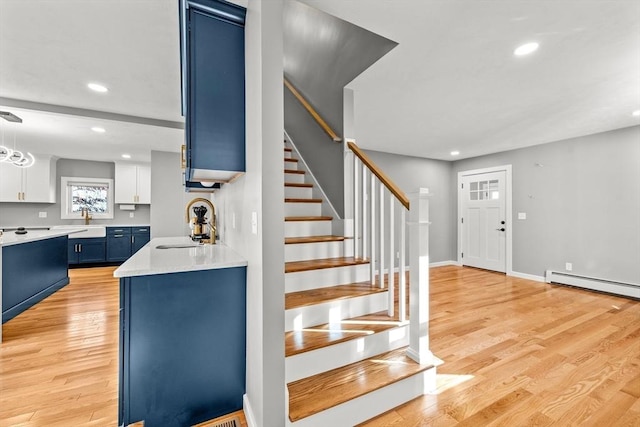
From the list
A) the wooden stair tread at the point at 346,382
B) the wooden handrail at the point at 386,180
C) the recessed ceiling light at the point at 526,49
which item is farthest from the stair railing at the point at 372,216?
the recessed ceiling light at the point at 526,49

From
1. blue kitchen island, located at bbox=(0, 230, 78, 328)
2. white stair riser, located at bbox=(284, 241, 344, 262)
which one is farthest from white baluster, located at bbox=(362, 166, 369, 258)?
blue kitchen island, located at bbox=(0, 230, 78, 328)

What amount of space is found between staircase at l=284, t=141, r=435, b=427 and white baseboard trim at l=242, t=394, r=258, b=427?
0.71ft

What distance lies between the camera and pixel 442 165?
20.2 feet

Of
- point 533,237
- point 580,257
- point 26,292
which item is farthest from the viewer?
point 533,237

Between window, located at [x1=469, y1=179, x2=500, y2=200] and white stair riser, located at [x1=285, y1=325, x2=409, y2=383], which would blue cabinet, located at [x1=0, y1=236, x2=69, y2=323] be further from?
window, located at [x1=469, y1=179, x2=500, y2=200]

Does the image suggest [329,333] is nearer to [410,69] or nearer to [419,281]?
[419,281]

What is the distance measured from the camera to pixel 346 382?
163cm

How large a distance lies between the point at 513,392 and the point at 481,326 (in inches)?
42.2

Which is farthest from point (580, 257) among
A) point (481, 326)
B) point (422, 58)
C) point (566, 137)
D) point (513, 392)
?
point (422, 58)

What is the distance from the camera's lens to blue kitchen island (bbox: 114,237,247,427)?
1.43 meters

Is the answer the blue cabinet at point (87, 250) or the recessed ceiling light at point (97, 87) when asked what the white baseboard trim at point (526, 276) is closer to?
the recessed ceiling light at point (97, 87)

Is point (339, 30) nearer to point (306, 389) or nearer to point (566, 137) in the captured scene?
point (306, 389)

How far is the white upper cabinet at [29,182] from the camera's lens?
18.3 ft

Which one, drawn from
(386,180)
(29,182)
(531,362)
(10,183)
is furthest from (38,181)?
(531,362)
